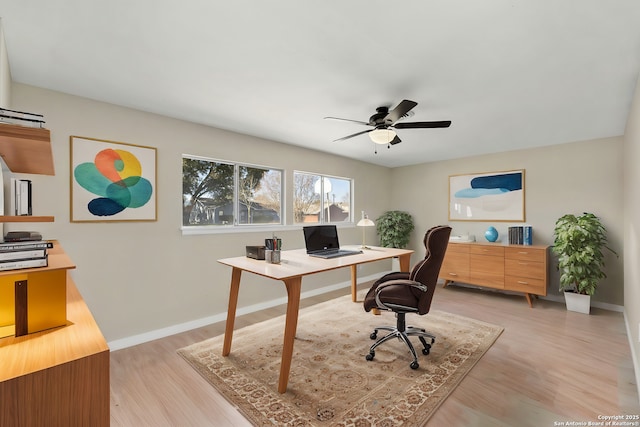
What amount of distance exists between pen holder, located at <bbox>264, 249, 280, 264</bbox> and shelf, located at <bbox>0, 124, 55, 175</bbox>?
60.4 inches

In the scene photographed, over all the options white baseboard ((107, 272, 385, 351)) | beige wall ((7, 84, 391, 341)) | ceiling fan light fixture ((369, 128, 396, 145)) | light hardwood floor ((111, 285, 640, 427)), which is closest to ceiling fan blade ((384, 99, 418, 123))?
ceiling fan light fixture ((369, 128, 396, 145))

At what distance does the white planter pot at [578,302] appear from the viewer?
3.68 meters

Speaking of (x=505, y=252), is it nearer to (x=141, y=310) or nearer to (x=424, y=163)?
Result: (x=424, y=163)

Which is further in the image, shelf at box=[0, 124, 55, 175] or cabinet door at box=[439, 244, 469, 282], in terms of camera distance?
cabinet door at box=[439, 244, 469, 282]

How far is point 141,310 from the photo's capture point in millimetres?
2932

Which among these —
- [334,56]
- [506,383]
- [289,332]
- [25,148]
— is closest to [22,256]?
[25,148]

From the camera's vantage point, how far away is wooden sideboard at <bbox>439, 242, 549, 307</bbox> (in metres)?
3.96

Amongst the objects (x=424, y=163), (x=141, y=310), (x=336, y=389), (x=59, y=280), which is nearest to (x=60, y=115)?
(x=141, y=310)

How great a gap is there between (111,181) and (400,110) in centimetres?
271

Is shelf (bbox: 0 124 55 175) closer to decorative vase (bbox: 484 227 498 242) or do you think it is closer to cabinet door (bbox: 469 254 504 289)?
cabinet door (bbox: 469 254 504 289)

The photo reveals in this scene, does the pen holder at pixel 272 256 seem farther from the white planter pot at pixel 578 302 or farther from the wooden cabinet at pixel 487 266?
the white planter pot at pixel 578 302

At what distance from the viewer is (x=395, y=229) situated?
5.48 metres

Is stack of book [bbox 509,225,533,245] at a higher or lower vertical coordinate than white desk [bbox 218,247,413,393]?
higher

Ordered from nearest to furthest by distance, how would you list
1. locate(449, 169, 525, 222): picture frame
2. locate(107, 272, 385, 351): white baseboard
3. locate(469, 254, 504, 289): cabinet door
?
locate(107, 272, 385, 351): white baseboard, locate(469, 254, 504, 289): cabinet door, locate(449, 169, 525, 222): picture frame
